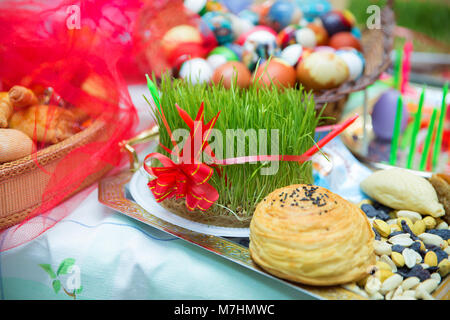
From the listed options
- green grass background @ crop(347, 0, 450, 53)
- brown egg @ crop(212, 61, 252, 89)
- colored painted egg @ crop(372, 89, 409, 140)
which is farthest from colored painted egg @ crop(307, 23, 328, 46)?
green grass background @ crop(347, 0, 450, 53)

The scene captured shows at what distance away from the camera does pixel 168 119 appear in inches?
26.8

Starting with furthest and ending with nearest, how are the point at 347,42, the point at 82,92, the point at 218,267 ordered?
the point at 347,42 < the point at 82,92 < the point at 218,267

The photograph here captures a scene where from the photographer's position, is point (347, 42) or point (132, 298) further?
point (347, 42)

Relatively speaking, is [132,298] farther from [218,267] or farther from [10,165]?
[10,165]

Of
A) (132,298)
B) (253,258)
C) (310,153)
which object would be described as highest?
(310,153)

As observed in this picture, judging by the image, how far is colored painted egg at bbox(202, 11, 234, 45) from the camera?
1058 millimetres

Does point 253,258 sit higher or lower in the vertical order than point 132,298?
higher

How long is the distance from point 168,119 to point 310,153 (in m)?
0.23

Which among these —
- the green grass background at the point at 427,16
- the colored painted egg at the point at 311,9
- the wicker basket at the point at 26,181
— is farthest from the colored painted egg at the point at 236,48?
the green grass background at the point at 427,16

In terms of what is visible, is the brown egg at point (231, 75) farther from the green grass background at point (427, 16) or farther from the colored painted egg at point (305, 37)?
the green grass background at point (427, 16)

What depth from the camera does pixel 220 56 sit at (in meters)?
0.97

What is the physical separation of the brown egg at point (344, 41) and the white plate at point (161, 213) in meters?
0.63
